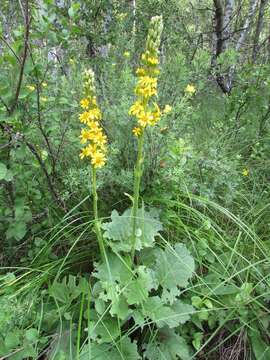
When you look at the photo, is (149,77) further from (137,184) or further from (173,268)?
(173,268)

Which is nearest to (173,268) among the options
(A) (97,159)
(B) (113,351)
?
(B) (113,351)

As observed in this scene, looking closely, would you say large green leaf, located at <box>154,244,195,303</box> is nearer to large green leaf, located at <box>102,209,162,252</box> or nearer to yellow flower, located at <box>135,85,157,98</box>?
large green leaf, located at <box>102,209,162,252</box>

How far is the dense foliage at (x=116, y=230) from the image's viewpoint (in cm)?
161

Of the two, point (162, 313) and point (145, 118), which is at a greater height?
point (145, 118)

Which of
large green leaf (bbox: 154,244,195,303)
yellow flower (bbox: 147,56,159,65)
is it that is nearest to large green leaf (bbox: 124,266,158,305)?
large green leaf (bbox: 154,244,195,303)

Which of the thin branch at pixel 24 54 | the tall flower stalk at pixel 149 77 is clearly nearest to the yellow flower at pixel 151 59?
the tall flower stalk at pixel 149 77

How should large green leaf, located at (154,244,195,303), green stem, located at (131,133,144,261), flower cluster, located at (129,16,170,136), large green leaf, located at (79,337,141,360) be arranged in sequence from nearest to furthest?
1. flower cluster, located at (129,16,170,136)
2. green stem, located at (131,133,144,261)
3. large green leaf, located at (79,337,141,360)
4. large green leaf, located at (154,244,195,303)

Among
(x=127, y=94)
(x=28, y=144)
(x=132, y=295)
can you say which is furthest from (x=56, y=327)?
(x=127, y=94)

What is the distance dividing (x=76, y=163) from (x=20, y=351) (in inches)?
51.4

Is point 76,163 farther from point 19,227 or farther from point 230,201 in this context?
point 230,201

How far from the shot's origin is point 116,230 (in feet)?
6.17

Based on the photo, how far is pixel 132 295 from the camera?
163cm

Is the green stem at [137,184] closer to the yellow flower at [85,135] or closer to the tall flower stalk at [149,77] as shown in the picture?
the tall flower stalk at [149,77]

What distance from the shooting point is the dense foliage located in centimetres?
161
